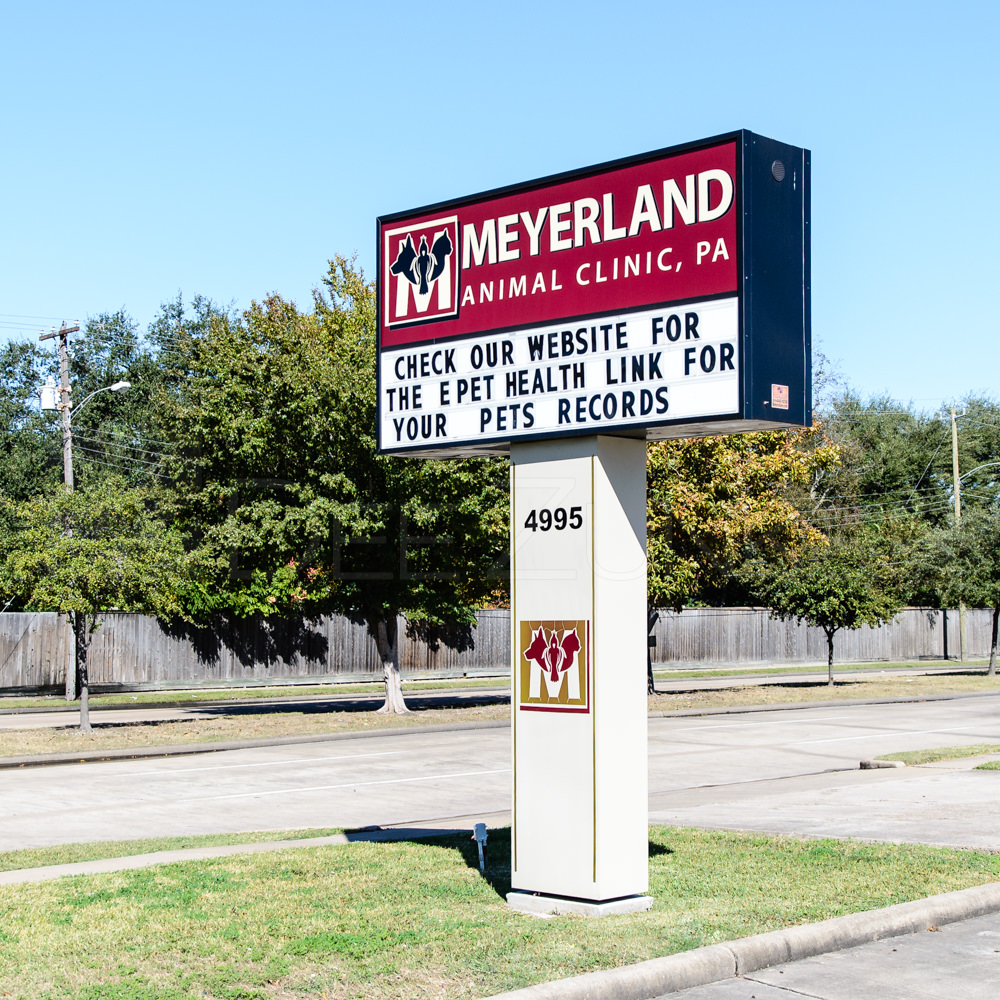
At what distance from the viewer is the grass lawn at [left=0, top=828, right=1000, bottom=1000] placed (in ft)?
21.1

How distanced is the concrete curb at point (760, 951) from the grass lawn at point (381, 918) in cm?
18

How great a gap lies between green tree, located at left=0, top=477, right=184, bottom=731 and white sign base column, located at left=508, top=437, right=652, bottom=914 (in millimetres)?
15786

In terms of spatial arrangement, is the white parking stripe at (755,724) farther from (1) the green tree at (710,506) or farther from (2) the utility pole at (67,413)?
(2) the utility pole at (67,413)

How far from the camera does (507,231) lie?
909cm

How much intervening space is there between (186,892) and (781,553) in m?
29.1

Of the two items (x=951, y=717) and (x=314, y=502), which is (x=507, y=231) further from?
(x=951, y=717)

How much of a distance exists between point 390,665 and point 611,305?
2002cm

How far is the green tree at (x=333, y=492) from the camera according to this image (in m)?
25.9

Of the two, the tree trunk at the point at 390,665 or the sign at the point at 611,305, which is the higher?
the sign at the point at 611,305

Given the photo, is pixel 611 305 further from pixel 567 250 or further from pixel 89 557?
pixel 89 557

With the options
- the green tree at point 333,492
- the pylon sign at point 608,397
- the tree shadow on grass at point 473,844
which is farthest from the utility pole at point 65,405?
the pylon sign at point 608,397

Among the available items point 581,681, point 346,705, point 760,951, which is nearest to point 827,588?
point 346,705

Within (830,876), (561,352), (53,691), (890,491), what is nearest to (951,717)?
(830,876)

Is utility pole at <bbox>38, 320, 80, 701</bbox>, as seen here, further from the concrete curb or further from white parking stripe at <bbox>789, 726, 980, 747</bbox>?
the concrete curb
